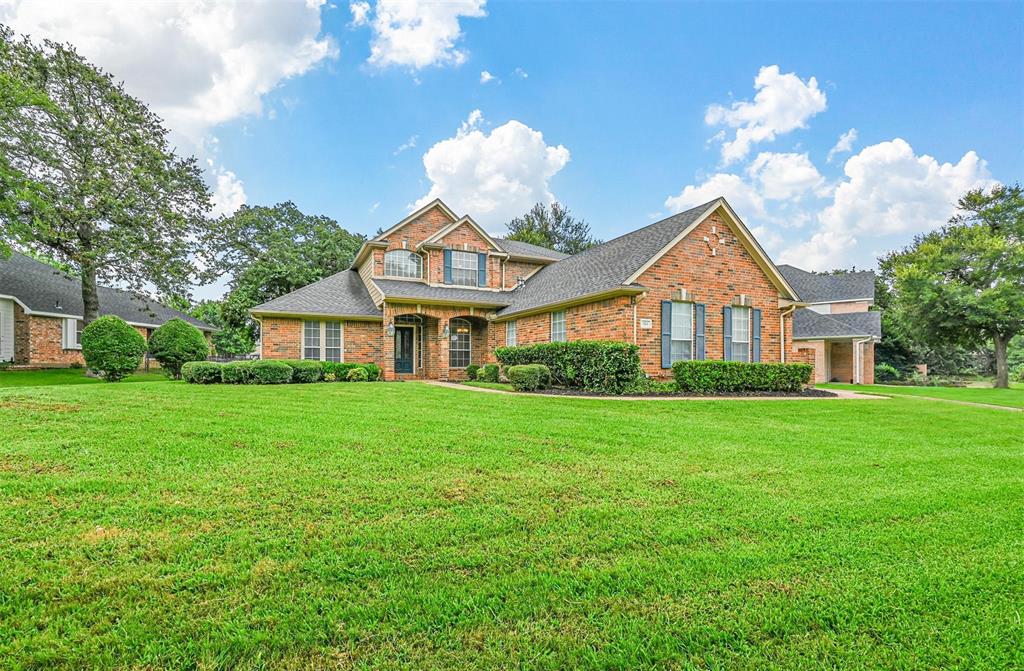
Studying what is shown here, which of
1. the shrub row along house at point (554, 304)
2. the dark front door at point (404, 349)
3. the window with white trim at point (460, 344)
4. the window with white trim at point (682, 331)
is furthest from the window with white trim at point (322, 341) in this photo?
the window with white trim at point (682, 331)

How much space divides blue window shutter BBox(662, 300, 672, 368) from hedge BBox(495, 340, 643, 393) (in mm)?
1290

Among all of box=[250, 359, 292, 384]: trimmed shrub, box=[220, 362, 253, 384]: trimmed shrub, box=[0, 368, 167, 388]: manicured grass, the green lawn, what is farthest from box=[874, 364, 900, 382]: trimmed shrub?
box=[0, 368, 167, 388]: manicured grass

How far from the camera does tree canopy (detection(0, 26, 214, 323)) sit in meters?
17.0

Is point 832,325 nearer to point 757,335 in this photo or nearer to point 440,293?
point 757,335

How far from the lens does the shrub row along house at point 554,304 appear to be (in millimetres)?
13516

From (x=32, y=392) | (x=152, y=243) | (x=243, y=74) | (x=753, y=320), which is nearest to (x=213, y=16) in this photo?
(x=243, y=74)

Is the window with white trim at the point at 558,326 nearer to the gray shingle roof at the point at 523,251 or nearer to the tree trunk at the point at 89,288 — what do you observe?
the gray shingle roof at the point at 523,251

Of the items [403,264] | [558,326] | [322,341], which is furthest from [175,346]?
[558,326]

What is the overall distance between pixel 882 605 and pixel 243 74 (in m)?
17.6

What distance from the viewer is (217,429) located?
19.3ft

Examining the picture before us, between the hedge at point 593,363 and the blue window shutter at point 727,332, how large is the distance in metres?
3.60

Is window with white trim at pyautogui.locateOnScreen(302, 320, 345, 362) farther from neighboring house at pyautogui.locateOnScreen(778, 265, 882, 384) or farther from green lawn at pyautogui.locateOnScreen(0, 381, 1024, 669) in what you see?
neighboring house at pyautogui.locateOnScreen(778, 265, 882, 384)

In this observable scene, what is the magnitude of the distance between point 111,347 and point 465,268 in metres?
12.3

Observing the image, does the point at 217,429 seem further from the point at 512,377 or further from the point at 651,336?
the point at 651,336
